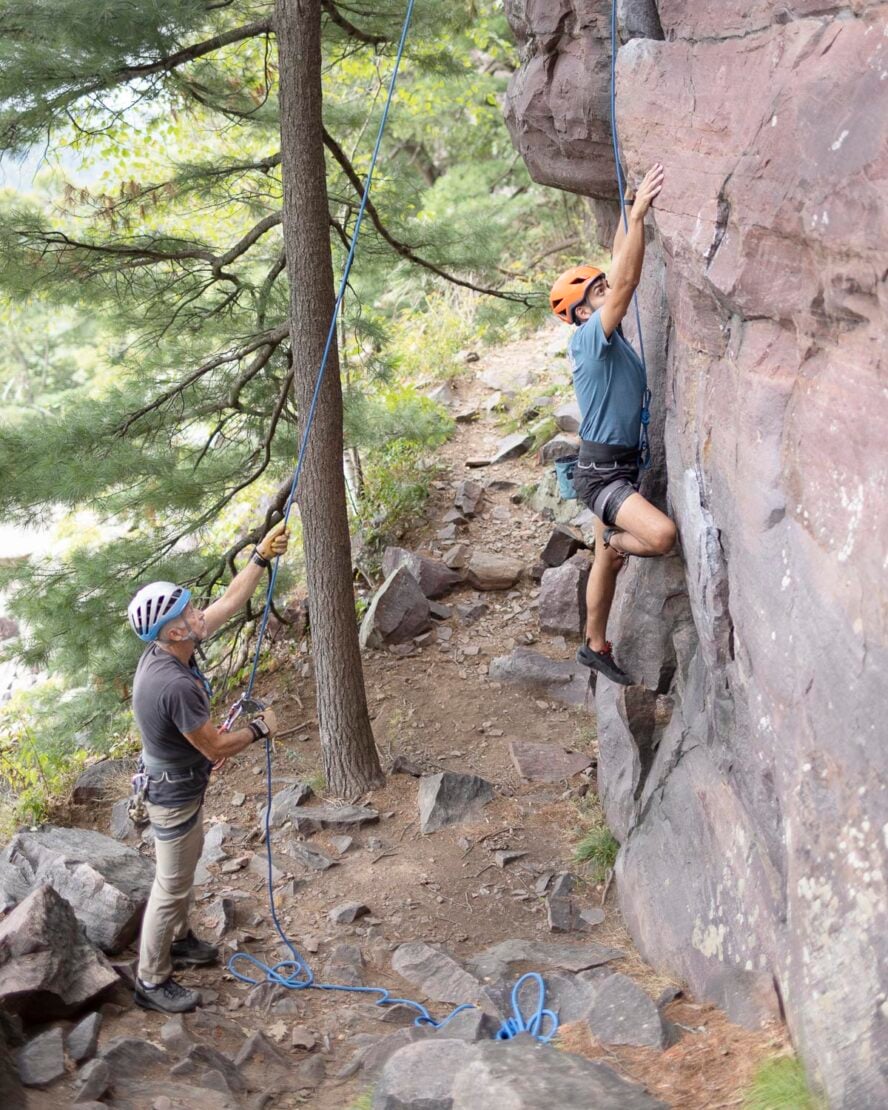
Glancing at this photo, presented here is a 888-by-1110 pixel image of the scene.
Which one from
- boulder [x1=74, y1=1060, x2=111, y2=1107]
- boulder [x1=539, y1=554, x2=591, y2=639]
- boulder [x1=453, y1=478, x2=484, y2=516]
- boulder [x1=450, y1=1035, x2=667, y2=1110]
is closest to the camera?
boulder [x1=450, y1=1035, x2=667, y2=1110]

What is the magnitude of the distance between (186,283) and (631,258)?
4152mm

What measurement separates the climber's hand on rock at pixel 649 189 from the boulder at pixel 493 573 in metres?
5.06

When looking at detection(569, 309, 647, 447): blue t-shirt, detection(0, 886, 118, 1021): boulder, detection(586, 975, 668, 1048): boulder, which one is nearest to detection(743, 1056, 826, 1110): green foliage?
detection(586, 975, 668, 1048): boulder

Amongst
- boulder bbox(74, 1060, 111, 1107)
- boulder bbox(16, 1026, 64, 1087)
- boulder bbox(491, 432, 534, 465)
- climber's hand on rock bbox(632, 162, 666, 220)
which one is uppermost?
climber's hand on rock bbox(632, 162, 666, 220)

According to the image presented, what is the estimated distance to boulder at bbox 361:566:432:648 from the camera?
8.81m

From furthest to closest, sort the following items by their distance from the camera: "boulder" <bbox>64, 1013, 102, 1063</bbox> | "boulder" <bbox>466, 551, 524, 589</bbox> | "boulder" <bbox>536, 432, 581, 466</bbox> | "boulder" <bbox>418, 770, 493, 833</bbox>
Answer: "boulder" <bbox>536, 432, 581, 466</bbox>
"boulder" <bbox>466, 551, 524, 589</bbox>
"boulder" <bbox>418, 770, 493, 833</bbox>
"boulder" <bbox>64, 1013, 102, 1063</bbox>

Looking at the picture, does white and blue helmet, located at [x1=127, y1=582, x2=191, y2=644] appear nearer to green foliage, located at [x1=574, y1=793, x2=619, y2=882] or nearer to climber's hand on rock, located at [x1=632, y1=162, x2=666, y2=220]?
climber's hand on rock, located at [x1=632, y1=162, x2=666, y2=220]

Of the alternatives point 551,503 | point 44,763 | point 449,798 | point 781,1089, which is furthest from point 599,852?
point 551,503

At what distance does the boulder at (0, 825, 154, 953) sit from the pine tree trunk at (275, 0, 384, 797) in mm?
1633

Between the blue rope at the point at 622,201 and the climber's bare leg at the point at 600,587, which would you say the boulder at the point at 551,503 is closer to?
the climber's bare leg at the point at 600,587

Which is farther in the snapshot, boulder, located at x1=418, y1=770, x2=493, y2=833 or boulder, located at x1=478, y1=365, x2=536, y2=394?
boulder, located at x1=478, y1=365, x2=536, y2=394

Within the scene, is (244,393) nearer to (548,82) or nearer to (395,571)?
(395,571)

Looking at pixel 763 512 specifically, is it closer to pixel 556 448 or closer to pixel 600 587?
pixel 600 587

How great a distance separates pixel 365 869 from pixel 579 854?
1282 millimetres
